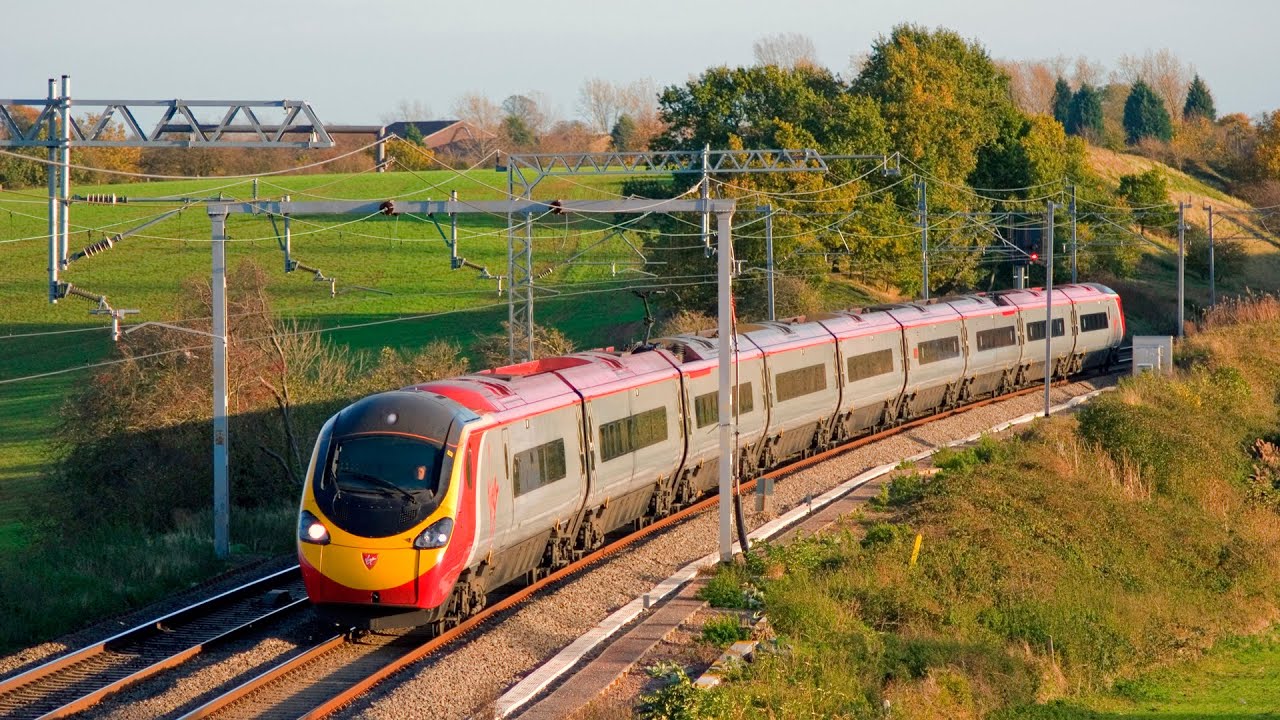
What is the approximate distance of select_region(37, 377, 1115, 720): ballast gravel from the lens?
13477 mm

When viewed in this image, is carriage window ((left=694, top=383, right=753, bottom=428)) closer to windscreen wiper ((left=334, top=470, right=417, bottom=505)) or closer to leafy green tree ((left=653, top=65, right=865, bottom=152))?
windscreen wiper ((left=334, top=470, right=417, bottom=505))

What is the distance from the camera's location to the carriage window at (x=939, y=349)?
111 ft

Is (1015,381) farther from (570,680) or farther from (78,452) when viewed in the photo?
(570,680)

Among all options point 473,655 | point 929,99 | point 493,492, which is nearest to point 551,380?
point 493,492

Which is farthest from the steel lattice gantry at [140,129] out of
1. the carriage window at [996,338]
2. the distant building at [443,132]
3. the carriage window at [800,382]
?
the distant building at [443,132]

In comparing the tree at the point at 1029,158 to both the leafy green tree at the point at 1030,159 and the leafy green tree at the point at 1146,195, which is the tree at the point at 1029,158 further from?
the leafy green tree at the point at 1146,195

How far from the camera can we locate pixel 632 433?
21.1 meters

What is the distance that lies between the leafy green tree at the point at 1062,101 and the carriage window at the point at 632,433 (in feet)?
404

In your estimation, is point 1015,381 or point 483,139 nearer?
point 1015,381

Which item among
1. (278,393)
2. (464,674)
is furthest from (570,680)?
(278,393)

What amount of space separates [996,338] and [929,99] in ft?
107

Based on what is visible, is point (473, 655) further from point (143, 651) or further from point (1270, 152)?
point (1270, 152)

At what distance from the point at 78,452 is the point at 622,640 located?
1607 cm

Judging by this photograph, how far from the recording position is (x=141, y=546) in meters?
21.5
